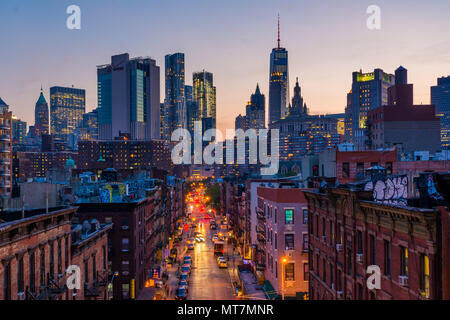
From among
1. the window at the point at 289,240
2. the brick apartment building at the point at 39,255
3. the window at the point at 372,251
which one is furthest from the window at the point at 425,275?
the window at the point at 289,240

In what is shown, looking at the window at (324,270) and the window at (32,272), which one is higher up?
the window at (32,272)

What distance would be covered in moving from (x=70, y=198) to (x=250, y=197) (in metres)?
49.9

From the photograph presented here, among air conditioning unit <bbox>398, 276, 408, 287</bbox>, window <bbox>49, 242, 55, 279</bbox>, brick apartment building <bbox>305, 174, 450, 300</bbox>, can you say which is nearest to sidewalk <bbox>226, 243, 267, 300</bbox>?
brick apartment building <bbox>305, 174, 450, 300</bbox>

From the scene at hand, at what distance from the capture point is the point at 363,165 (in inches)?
2232

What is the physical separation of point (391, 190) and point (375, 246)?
10.9ft

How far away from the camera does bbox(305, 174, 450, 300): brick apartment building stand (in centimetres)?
1902

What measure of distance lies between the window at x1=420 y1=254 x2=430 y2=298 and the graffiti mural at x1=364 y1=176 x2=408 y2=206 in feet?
16.3

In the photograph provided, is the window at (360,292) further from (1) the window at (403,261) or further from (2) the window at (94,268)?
(2) the window at (94,268)

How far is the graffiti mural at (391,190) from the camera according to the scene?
26047 mm

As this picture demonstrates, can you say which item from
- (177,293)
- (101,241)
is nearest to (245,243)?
(177,293)

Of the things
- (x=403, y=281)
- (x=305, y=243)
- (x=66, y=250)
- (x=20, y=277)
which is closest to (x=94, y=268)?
(x=66, y=250)

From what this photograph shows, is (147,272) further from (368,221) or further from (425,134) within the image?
(425,134)

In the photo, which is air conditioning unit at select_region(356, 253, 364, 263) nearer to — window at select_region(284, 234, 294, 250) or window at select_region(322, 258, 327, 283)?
window at select_region(322, 258, 327, 283)

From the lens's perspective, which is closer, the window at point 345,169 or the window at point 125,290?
the window at point 345,169
